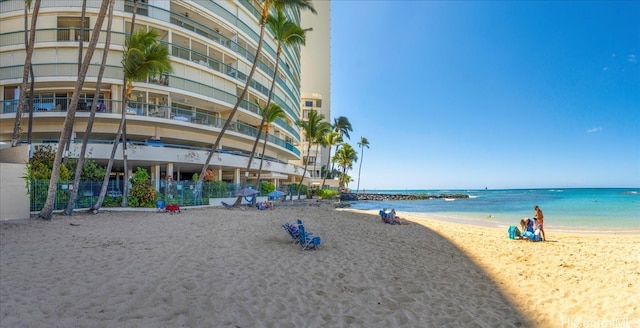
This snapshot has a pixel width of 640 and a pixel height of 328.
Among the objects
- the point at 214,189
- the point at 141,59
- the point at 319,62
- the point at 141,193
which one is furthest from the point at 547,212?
the point at 319,62

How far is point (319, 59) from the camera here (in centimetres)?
7812

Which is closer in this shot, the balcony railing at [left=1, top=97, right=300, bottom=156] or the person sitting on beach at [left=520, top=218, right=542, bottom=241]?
the person sitting on beach at [left=520, top=218, right=542, bottom=241]

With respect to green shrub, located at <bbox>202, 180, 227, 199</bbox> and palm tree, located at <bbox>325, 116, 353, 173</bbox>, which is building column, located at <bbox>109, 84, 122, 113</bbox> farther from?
palm tree, located at <bbox>325, 116, 353, 173</bbox>

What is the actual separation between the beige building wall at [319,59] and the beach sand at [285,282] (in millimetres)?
66701

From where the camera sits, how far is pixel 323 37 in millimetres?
77500

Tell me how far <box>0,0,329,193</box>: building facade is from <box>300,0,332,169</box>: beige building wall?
1816 inches

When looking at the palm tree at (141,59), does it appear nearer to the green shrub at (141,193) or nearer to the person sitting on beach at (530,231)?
the green shrub at (141,193)

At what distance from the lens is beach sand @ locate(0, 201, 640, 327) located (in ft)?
16.0

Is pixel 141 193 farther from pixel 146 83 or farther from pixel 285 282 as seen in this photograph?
pixel 285 282

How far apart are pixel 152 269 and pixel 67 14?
85.1ft

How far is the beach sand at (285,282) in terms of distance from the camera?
4867 millimetres

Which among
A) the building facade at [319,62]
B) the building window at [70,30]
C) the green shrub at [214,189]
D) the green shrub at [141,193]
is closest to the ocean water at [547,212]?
the green shrub at [214,189]

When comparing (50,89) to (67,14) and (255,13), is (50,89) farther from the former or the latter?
(255,13)

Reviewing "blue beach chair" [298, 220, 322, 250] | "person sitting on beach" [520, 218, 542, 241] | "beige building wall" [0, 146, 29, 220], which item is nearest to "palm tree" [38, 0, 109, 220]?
"beige building wall" [0, 146, 29, 220]
